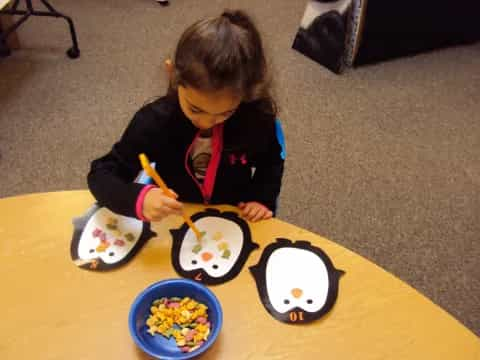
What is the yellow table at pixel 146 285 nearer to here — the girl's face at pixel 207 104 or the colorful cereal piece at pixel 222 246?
the colorful cereal piece at pixel 222 246

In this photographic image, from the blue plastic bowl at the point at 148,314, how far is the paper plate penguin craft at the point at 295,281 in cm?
8

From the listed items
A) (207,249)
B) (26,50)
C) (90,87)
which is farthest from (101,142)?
(207,249)

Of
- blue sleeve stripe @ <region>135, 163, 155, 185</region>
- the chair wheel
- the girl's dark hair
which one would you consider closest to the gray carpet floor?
the chair wheel

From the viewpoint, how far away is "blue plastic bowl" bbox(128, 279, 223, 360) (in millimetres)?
612

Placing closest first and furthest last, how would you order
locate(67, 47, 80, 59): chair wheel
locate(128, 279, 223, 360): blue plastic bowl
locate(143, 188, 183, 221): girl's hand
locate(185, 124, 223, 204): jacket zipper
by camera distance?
locate(128, 279, 223, 360): blue plastic bowl
locate(143, 188, 183, 221): girl's hand
locate(185, 124, 223, 204): jacket zipper
locate(67, 47, 80, 59): chair wheel

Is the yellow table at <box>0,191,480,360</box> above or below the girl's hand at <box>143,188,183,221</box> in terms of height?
below

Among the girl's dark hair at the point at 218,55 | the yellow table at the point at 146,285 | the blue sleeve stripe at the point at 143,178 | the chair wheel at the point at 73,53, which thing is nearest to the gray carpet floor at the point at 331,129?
the chair wheel at the point at 73,53

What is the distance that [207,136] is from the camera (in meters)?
0.87

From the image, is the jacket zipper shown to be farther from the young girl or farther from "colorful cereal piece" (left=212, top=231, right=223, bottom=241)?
"colorful cereal piece" (left=212, top=231, right=223, bottom=241)

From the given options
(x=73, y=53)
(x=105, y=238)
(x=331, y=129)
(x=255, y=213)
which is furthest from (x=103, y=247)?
(x=73, y=53)

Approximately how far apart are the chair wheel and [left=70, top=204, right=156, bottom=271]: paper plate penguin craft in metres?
1.62

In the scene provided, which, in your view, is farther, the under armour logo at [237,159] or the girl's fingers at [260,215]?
the under armour logo at [237,159]

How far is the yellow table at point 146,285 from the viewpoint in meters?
0.64

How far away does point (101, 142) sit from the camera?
179 centimetres
